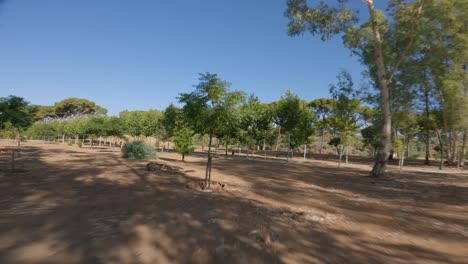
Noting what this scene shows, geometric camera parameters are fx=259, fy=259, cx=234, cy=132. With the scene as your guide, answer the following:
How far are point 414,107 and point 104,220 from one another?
2865cm

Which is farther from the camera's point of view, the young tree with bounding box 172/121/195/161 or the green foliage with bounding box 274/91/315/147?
the green foliage with bounding box 274/91/315/147

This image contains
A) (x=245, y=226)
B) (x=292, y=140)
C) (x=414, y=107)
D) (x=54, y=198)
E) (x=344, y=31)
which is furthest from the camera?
(x=292, y=140)

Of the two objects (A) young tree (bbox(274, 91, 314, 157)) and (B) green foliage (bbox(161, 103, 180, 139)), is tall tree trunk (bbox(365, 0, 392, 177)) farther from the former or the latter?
(B) green foliage (bbox(161, 103, 180, 139))

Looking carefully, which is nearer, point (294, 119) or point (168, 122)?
point (294, 119)

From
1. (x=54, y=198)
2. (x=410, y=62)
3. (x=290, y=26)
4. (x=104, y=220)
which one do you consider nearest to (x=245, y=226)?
(x=104, y=220)

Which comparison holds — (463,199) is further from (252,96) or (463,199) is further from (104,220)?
(252,96)

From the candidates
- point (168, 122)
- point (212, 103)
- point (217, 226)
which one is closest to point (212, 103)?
point (212, 103)

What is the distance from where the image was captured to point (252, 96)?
1299 inches

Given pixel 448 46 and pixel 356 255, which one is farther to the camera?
pixel 448 46

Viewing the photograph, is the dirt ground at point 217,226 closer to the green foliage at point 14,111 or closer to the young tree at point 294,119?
the green foliage at point 14,111

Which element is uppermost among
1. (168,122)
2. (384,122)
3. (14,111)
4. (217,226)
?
(168,122)

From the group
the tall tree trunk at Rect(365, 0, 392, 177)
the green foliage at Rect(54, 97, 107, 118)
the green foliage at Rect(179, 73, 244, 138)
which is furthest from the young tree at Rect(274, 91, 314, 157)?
the green foliage at Rect(54, 97, 107, 118)

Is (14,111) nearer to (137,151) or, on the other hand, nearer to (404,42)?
(137,151)

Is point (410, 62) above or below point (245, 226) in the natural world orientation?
above
